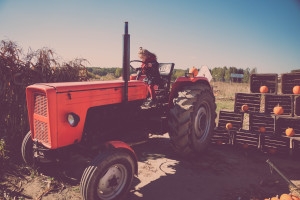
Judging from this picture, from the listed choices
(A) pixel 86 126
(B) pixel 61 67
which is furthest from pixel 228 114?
(B) pixel 61 67

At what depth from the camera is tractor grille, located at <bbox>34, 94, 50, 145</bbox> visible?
10.6 feet

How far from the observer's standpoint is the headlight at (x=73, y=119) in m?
3.06

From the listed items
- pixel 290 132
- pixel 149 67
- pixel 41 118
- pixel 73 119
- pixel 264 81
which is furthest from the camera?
pixel 264 81

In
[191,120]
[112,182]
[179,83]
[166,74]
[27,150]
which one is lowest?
[112,182]

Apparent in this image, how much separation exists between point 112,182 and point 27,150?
1787mm

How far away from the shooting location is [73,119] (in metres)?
3.07

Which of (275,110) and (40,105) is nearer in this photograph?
(40,105)

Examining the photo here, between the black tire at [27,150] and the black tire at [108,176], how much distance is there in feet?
5.24

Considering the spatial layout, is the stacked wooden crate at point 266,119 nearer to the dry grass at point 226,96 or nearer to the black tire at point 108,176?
the black tire at point 108,176

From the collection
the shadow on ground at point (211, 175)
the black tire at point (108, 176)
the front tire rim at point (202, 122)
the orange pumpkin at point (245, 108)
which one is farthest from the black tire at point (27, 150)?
the orange pumpkin at point (245, 108)

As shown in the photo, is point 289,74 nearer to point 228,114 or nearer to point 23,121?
point 228,114

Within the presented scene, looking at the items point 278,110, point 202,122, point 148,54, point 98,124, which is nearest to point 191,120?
point 202,122

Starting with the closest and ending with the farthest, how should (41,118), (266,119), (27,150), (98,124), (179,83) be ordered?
(41,118), (98,124), (27,150), (179,83), (266,119)

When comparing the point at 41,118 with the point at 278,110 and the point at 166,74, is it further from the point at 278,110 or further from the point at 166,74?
the point at 278,110
